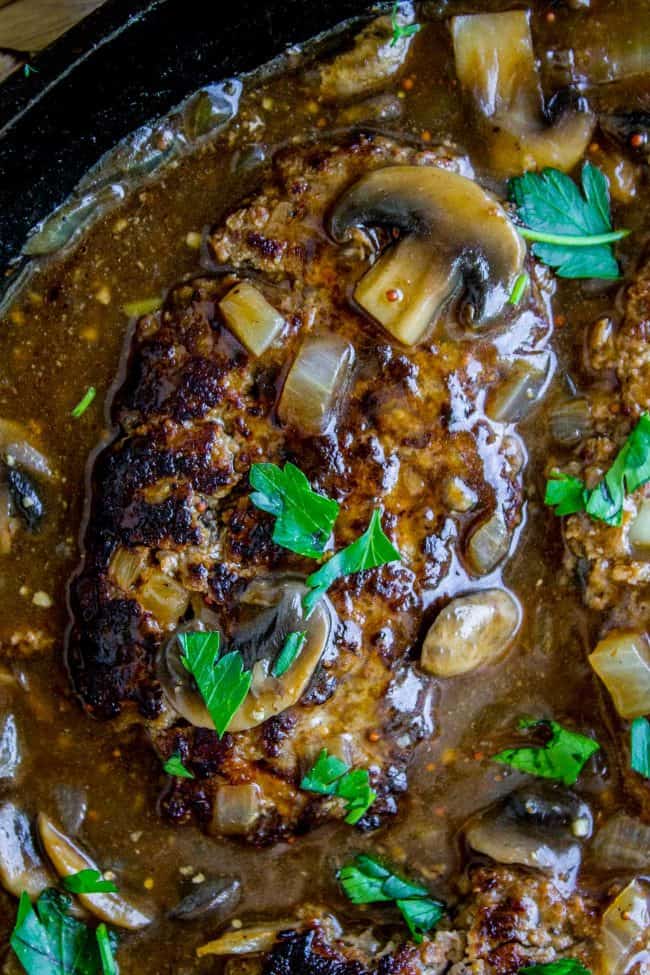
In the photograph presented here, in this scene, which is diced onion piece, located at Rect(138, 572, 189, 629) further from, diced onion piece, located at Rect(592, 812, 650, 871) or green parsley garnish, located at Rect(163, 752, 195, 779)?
diced onion piece, located at Rect(592, 812, 650, 871)

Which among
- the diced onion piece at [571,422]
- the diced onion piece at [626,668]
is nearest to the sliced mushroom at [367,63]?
the diced onion piece at [571,422]

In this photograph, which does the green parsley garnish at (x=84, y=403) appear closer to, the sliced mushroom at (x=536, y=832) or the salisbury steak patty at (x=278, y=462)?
the salisbury steak patty at (x=278, y=462)

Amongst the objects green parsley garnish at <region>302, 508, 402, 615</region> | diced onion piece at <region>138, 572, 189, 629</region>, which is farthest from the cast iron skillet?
green parsley garnish at <region>302, 508, 402, 615</region>

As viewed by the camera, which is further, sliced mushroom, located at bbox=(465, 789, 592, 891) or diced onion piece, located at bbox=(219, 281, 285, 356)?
sliced mushroom, located at bbox=(465, 789, 592, 891)

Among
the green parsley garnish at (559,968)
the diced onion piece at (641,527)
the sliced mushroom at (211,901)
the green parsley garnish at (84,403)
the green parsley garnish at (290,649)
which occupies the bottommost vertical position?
the green parsley garnish at (559,968)

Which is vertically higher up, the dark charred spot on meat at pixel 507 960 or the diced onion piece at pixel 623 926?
the dark charred spot on meat at pixel 507 960

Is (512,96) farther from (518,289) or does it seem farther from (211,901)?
(211,901)

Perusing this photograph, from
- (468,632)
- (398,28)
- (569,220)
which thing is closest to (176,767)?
(468,632)
